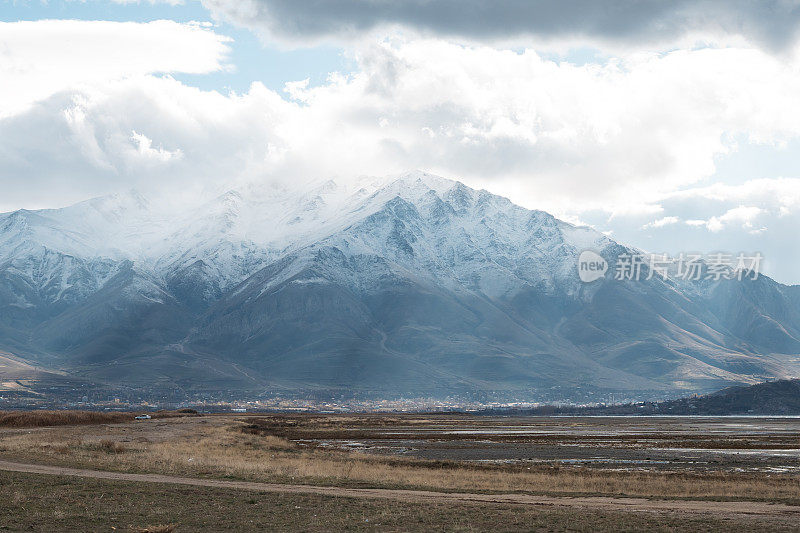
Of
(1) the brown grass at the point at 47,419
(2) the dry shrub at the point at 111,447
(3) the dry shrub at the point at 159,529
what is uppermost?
(3) the dry shrub at the point at 159,529

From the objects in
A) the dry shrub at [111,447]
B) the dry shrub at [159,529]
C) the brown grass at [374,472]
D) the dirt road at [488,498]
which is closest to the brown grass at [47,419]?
the brown grass at [374,472]

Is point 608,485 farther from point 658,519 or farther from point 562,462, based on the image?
point 562,462

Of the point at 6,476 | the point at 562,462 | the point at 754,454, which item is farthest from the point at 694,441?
the point at 6,476

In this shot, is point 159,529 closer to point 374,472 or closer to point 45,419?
point 374,472

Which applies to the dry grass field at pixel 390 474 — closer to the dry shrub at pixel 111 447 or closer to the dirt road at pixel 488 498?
the dry shrub at pixel 111 447

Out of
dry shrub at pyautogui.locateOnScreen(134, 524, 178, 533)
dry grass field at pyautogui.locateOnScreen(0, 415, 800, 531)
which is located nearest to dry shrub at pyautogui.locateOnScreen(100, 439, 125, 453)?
dry grass field at pyautogui.locateOnScreen(0, 415, 800, 531)

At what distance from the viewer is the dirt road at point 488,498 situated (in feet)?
143

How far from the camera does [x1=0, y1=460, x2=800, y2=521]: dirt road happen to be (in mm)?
43594

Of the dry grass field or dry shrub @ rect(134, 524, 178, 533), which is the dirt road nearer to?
the dry grass field

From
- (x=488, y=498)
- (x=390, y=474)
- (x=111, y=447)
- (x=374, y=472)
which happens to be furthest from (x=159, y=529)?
(x=111, y=447)

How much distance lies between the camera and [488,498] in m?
48.5

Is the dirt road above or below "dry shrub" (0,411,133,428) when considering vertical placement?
above

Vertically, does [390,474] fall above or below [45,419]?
above

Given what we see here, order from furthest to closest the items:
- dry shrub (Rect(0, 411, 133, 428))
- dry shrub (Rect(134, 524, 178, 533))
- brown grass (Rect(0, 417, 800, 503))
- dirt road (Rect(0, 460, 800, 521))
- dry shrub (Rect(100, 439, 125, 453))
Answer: dry shrub (Rect(0, 411, 133, 428)) → dry shrub (Rect(100, 439, 125, 453)) → brown grass (Rect(0, 417, 800, 503)) → dirt road (Rect(0, 460, 800, 521)) → dry shrub (Rect(134, 524, 178, 533))
